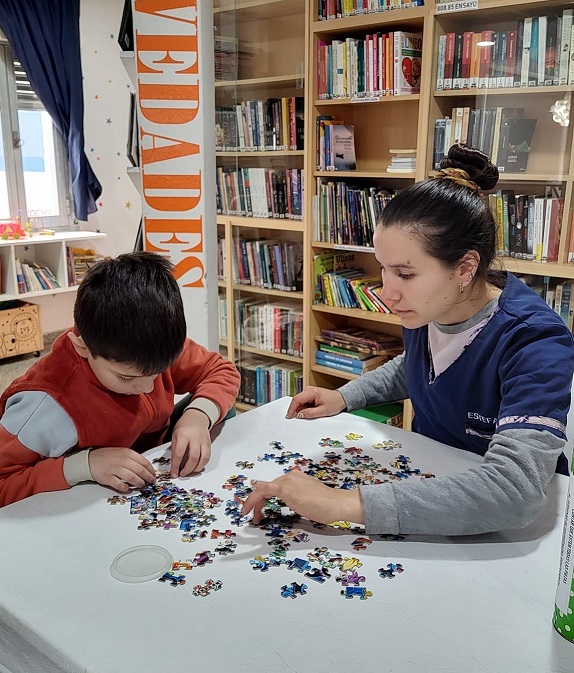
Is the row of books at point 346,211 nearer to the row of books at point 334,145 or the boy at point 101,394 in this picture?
the row of books at point 334,145

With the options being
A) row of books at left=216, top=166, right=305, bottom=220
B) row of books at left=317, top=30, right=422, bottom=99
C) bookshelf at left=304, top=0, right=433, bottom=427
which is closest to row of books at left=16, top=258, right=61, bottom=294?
row of books at left=216, top=166, right=305, bottom=220

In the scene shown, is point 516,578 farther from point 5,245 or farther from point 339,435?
point 5,245

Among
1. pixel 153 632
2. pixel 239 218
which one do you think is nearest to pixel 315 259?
pixel 239 218

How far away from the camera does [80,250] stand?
550 cm

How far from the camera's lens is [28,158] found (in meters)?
5.26

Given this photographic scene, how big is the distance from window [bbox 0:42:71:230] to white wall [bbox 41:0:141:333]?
0.29 metres

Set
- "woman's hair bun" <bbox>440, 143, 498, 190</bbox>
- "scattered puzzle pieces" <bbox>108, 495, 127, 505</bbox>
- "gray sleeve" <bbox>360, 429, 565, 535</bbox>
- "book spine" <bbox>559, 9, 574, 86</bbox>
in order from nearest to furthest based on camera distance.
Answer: "gray sleeve" <bbox>360, 429, 565, 535</bbox>
"scattered puzzle pieces" <bbox>108, 495, 127, 505</bbox>
"woman's hair bun" <bbox>440, 143, 498, 190</bbox>
"book spine" <bbox>559, 9, 574, 86</bbox>

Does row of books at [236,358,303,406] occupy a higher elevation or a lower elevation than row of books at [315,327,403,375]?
lower

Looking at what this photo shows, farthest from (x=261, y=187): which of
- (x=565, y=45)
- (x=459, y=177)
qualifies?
(x=459, y=177)

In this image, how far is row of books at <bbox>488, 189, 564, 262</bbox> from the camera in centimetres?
262

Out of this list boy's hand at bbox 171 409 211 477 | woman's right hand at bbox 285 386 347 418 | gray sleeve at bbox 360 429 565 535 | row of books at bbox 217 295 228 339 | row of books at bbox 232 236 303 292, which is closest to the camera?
gray sleeve at bbox 360 429 565 535

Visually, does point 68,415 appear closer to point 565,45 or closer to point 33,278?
point 565,45

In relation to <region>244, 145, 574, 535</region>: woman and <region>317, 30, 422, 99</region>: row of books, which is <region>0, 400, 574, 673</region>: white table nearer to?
<region>244, 145, 574, 535</region>: woman

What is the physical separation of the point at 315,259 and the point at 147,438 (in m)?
2.00
